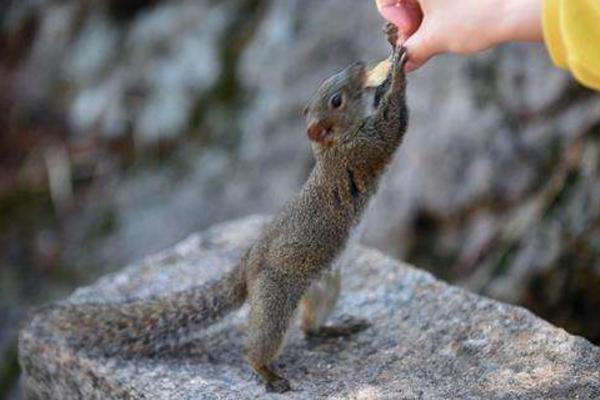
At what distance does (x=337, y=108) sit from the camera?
3.34 meters

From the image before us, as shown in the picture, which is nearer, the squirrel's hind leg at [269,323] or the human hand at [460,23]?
the human hand at [460,23]

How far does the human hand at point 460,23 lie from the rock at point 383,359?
0.88m

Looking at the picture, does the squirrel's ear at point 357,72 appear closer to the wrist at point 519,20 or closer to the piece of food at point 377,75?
the piece of food at point 377,75

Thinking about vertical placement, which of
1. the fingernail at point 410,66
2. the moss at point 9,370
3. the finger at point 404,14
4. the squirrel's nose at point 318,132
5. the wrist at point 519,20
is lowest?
the moss at point 9,370

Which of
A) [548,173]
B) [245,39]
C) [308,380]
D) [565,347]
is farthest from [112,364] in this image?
[245,39]

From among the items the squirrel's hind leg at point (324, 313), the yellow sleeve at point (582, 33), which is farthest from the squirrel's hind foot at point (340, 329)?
the yellow sleeve at point (582, 33)

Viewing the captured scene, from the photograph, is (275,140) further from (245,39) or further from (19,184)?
(19,184)

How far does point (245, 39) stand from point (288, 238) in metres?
2.96


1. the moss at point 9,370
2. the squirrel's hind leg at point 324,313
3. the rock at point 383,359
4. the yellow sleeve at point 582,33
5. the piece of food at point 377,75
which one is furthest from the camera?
the moss at point 9,370

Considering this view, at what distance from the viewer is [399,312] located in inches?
143

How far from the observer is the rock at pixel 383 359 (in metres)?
3.04

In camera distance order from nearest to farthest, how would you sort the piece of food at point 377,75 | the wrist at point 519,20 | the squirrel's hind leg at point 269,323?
the wrist at point 519,20 → the squirrel's hind leg at point 269,323 → the piece of food at point 377,75

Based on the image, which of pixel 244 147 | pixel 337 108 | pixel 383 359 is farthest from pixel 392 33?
pixel 244 147

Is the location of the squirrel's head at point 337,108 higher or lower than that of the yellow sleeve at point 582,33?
lower
